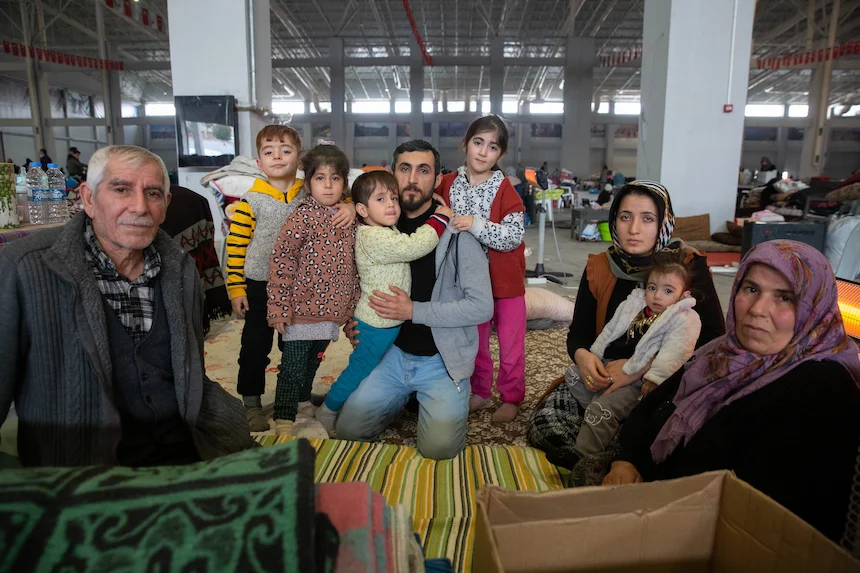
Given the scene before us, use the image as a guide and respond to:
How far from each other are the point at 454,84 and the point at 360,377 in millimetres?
22047

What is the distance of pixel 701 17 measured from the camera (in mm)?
6188

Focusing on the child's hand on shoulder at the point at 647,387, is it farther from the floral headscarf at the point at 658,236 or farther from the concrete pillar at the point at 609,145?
the concrete pillar at the point at 609,145

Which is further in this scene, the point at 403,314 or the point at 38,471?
the point at 403,314

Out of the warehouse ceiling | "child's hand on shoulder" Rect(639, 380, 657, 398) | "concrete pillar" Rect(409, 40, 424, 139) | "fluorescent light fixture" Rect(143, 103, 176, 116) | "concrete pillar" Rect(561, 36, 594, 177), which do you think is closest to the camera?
"child's hand on shoulder" Rect(639, 380, 657, 398)

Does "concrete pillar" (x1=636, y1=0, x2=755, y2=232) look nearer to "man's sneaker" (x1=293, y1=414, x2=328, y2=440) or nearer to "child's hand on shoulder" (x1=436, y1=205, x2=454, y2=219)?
"child's hand on shoulder" (x1=436, y1=205, x2=454, y2=219)

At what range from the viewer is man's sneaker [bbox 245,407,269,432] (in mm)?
2330

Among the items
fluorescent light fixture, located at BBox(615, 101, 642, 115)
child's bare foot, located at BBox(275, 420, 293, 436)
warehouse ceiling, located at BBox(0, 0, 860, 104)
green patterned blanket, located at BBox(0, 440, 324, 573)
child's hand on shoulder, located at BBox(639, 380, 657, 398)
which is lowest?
child's bare foot, located at BBox(275, 420, 293, 436)

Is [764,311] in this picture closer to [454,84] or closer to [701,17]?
A: [701,17]

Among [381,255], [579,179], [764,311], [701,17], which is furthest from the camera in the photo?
[579,179]

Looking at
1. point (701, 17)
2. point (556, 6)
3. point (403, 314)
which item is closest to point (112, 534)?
point (403, 314)

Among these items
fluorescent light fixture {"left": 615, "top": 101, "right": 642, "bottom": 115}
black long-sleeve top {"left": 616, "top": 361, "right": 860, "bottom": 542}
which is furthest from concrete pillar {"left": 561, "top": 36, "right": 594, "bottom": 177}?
black long-sleeve top {"left": 616, "top": 361, "right": 860, "bottom": 542}

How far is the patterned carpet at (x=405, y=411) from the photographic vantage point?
2424 mm

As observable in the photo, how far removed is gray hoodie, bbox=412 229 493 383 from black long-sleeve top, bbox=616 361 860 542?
3.03 ft

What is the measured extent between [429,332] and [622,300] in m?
0.76
